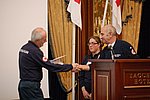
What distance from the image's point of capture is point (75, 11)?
5.42m

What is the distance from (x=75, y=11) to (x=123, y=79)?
2.23m

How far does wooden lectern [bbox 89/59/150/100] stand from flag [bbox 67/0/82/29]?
6.18 feet

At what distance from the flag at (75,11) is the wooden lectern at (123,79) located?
1.88 meters

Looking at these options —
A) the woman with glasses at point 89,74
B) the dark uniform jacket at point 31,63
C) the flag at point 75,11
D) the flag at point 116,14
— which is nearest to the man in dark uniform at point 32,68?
the dark uniform jacket at point 31,63

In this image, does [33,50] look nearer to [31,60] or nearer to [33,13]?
[31,60]

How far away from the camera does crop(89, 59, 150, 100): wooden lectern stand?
134 inches

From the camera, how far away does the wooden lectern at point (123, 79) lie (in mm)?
3400

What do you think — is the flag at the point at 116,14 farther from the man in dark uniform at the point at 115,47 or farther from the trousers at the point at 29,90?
the trousers at the point at 29,90

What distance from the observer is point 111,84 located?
11.3 ft

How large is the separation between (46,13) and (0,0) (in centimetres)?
72

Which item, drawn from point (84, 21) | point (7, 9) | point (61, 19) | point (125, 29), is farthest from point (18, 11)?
point (125, 29)

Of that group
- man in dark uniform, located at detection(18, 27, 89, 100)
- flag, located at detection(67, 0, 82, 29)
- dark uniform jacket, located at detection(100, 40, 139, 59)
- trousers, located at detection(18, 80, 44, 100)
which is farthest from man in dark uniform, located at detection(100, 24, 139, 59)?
flag, located at detection(67, 0, 82, 29)

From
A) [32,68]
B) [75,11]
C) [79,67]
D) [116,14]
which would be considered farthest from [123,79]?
[116,14]

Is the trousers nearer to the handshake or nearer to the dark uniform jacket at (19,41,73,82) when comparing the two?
the dark uniform jacket at (19,41,73,82)
